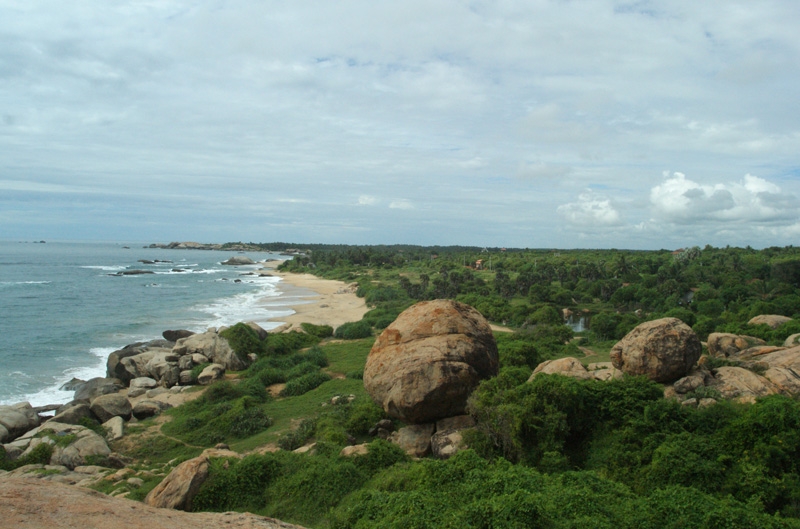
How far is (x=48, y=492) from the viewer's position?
8859 millimetres

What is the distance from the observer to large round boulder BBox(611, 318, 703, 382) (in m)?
17.7

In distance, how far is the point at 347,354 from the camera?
32344 mm

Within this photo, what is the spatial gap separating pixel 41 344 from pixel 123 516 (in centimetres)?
3971

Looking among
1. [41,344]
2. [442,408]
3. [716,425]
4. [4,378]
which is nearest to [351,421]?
[442,408]

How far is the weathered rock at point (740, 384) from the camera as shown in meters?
16.6

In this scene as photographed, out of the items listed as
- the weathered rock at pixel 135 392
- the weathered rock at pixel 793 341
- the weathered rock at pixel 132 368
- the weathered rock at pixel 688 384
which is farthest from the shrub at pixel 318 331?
the weathered rock at pixel 793 341

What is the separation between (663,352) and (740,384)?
2625mm

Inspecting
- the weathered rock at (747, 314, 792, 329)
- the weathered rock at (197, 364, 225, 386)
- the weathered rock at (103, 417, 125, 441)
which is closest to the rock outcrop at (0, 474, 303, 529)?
the weathered rock at (103, 417, 125, 441)

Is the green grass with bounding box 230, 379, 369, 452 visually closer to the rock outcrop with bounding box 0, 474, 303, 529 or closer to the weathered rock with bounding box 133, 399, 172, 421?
the weathered rock with bounding box 133, 399, 172, 421

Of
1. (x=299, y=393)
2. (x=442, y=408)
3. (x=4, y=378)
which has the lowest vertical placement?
(x=4, y=378)

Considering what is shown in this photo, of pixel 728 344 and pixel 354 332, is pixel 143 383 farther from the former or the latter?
pixel 728 344

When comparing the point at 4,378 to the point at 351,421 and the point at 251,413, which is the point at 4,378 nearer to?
the point at 251,413

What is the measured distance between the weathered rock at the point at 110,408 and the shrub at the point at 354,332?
59.7ft

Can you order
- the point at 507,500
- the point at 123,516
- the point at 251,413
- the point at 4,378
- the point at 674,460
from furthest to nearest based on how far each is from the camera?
the point at 4,378, the point at 251,413, the point at 674,460, the point at 507,500, the point at 123,516
